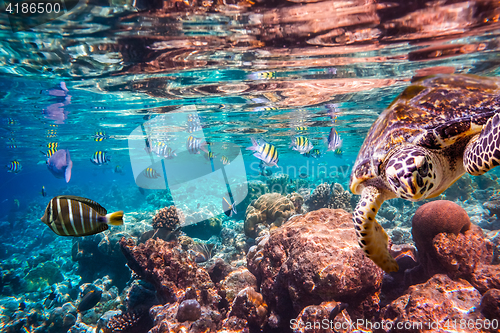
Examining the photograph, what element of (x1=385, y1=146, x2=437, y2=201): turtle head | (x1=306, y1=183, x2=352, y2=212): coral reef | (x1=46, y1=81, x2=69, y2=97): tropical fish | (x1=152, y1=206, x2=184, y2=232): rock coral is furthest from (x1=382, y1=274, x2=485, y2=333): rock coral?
(x1=46, y1=81, x2=69, y2=97): tropical fish

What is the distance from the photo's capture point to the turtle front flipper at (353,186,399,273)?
321 centimetres

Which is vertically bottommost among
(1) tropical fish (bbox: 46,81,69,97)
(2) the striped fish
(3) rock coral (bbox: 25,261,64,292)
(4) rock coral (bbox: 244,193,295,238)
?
(3) rock coral (bbox: 25,261,64,292)

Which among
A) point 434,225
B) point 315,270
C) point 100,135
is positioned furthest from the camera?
point 100,135

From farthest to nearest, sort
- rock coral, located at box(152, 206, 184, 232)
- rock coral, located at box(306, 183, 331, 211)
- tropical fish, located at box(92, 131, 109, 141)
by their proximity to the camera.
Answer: tropical fish, located at box(92, 131, 109, 141), rock coral, located at box(306, 183, 331, 211), rock coral, located at box(152, 206, 184, 232)

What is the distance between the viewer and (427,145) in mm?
3113

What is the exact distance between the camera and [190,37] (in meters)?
6.33

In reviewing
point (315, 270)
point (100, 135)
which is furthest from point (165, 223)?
point (100, 135)

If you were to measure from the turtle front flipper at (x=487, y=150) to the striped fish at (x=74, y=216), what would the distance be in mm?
4461

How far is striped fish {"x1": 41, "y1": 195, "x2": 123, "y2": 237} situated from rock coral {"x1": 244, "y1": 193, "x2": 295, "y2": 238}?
760cm

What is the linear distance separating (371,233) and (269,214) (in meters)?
7.27

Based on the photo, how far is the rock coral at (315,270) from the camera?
13.2 ft

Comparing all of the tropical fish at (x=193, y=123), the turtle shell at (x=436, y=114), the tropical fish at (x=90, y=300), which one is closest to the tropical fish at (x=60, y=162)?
the tropical fish at (x=90, y=300)

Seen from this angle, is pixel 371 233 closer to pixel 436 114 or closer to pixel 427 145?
pixel 427 145

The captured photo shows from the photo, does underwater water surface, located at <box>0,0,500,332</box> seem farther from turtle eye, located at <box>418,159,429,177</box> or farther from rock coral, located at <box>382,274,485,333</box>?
turtle eye, located at <box>418,159,429,177</box>
